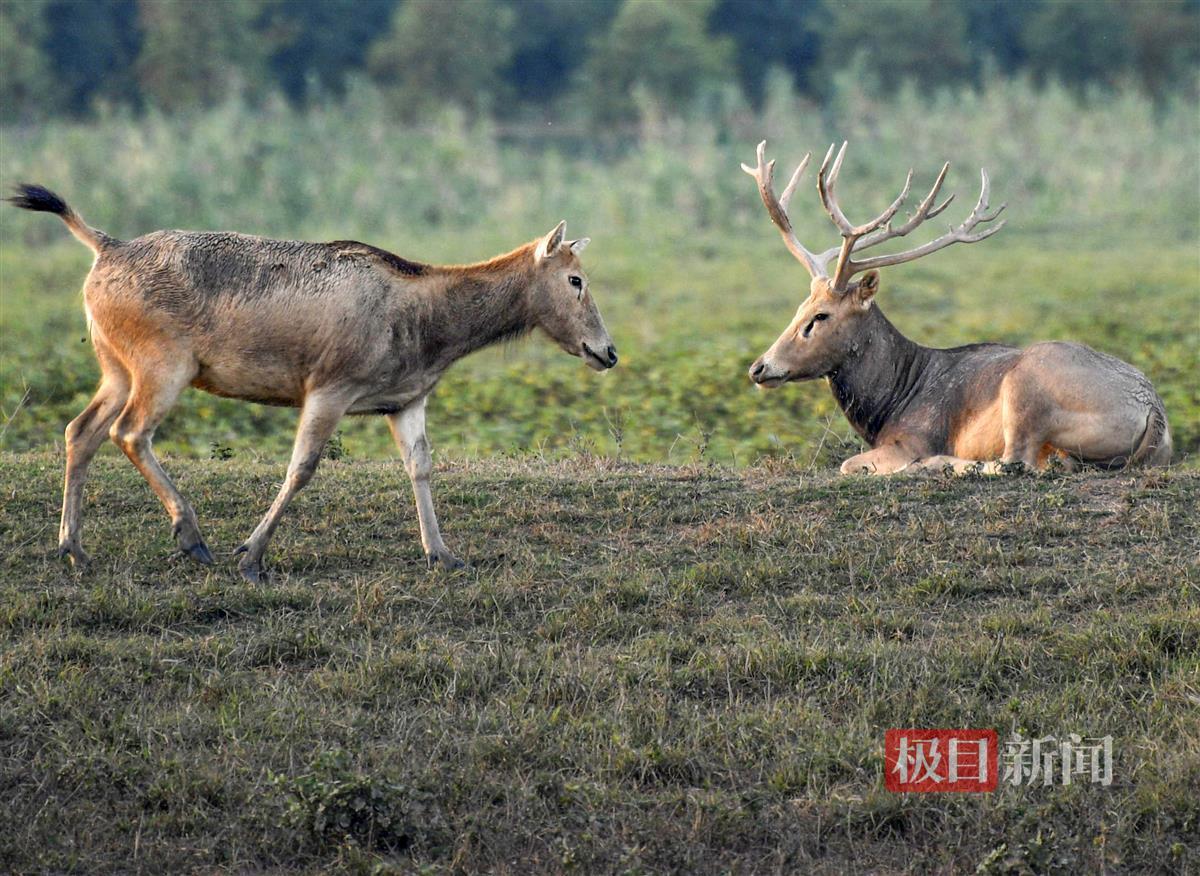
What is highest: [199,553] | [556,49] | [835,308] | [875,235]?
[556,49]

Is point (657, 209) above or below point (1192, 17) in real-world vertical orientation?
below

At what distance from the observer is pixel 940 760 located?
18.9ft

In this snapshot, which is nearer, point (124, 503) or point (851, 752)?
point (851, 752)

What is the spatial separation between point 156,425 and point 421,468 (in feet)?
4.01

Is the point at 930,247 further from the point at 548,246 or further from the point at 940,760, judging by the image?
the point at 940,760

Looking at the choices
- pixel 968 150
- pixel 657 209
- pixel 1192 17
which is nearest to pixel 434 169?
pixel 657 209

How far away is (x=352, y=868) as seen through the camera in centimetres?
512

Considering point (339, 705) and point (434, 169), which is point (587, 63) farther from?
point (339, 705)

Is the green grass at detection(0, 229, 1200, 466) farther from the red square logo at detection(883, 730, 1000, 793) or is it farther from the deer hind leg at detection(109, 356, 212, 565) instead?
the red square logo at detection(883, 730, 1000, 793)

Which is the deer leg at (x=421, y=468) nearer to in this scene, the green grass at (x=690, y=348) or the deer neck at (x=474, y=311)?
the deer neck at (x=474, y=311)

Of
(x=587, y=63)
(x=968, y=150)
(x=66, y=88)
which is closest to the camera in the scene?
(x=968, y=150)

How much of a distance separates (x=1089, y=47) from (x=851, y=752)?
134 ft

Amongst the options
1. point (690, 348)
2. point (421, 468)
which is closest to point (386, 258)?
point (421, 468)

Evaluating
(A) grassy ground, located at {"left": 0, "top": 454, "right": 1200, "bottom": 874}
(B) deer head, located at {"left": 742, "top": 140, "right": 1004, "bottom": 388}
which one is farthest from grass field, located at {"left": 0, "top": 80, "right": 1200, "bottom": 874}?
(B) deer head, located at {"left": 742, "top": 140, "right": 1004, "bottom": 388}
